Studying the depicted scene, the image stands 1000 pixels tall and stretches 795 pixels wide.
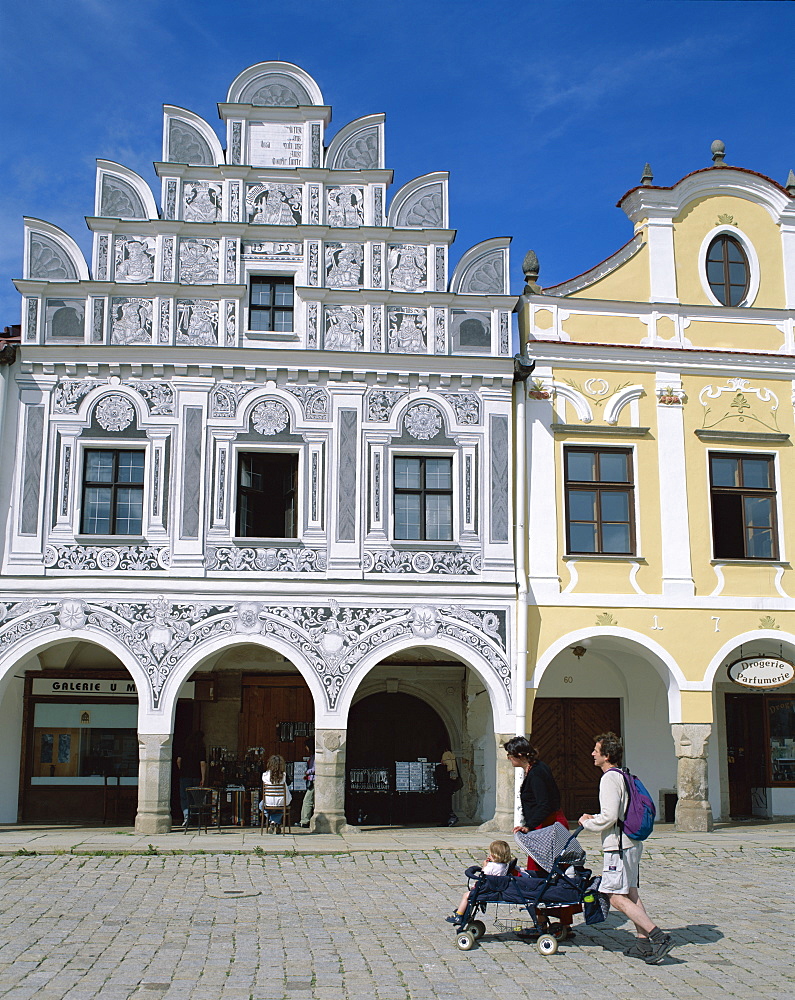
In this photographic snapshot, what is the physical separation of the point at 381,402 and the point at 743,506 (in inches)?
266

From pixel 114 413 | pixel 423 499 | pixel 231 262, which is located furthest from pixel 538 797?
pixel 231 262

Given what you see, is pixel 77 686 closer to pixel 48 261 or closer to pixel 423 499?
pixel 423 499

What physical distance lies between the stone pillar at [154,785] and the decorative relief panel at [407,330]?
7556mm

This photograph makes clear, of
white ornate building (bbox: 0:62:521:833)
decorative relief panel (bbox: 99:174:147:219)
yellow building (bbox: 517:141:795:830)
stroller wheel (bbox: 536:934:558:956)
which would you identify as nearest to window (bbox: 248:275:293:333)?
white ornate building (bbox: 0:62:521:833)

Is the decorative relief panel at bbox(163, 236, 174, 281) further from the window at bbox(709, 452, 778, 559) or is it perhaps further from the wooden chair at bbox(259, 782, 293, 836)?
the window at bbox(709, 452, 778, 559)

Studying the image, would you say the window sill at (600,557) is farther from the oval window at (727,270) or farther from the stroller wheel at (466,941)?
the stroller wheel at (466,941)

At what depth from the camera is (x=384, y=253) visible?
19.5m

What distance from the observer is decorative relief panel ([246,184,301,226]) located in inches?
769

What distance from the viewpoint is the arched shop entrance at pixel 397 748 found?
20266mm

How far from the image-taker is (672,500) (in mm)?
19391

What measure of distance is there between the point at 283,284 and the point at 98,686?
309 inches

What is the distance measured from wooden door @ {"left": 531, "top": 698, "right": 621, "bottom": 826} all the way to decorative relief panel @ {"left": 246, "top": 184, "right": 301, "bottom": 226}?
9965 millimetres

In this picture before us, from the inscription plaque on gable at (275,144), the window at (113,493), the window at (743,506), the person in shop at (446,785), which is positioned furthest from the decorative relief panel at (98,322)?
the window at (743,506)

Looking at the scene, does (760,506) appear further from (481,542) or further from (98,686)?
(98,686)
